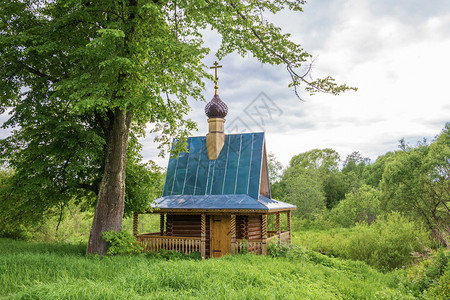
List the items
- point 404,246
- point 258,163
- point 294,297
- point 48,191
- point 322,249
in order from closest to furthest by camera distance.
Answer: point 294,297 < point 48,191 < point 258,163 < point 404,246 < point 322,249

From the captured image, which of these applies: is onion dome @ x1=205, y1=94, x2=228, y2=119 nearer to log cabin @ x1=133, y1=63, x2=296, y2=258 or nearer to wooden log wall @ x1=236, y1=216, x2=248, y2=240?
log cabin @ x1=133, y1=63, x2=296, y2=258

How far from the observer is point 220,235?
15641 millimetres

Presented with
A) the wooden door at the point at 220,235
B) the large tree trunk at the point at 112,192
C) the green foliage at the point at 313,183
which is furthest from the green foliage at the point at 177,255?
the green foliage at the point at 313,183

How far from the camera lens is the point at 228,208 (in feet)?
44.9

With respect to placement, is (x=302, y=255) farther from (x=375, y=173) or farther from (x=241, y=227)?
(x=375, y=173)

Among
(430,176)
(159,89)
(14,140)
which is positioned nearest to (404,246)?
(430,176)

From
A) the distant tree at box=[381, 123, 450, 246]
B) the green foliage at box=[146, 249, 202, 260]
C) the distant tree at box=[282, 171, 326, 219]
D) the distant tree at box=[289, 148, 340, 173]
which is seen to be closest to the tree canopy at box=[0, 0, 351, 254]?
the green foliage at box=[146, 249, 202, 260]

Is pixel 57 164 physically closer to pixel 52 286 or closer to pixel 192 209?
pixel 192 209

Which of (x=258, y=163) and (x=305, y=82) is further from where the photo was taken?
(x=258, y=163)

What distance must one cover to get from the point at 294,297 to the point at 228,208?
7.08 meters

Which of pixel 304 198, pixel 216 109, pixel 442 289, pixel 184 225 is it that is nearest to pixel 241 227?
pixel 184 225

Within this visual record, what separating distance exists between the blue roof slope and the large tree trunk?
5.38 m

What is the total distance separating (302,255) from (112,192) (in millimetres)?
8044

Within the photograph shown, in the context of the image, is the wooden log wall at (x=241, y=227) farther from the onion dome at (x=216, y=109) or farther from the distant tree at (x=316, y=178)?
the distant tree at (x=316, y=178)
